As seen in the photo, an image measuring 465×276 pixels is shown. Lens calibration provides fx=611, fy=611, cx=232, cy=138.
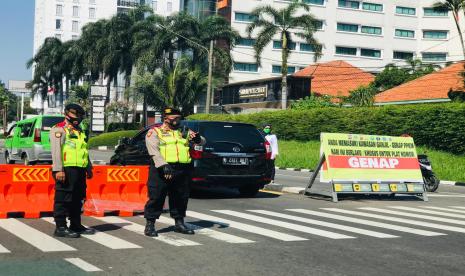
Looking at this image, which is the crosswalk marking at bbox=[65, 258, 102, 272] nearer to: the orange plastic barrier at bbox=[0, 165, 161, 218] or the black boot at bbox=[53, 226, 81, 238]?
the black boot at bbox=[53, 226, 81, 238]

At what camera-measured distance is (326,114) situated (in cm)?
3712

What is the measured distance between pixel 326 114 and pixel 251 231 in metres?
29.0

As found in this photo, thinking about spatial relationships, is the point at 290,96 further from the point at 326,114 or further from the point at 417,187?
the point at 417,187

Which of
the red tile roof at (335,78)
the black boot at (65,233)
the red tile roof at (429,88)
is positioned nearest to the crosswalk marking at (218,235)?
the black boot at (65,233)

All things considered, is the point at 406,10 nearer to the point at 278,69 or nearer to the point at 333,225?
the point at 278,69

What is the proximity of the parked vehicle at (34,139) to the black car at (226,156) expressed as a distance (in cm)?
749

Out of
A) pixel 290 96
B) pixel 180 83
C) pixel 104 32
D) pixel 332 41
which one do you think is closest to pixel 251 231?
pixel 180 83

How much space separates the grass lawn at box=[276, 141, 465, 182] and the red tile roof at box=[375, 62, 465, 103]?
35.1 feet

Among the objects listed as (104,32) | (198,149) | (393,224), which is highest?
(104,32)

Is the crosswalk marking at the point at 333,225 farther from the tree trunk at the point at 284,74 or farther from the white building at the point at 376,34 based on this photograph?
the white building at the point at 376,34

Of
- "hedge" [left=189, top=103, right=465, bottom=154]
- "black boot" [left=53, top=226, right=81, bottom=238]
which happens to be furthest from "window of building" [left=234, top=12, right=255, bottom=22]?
"black boot" [left=53, top=226, right=81, bottom=238]

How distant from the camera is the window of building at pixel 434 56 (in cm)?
8669

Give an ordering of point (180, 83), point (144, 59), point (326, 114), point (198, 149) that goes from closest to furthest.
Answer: point (198, 149) → point (326, 114) → point (180, 83) → point (144, 59)

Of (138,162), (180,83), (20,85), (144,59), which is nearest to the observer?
(138,162)
